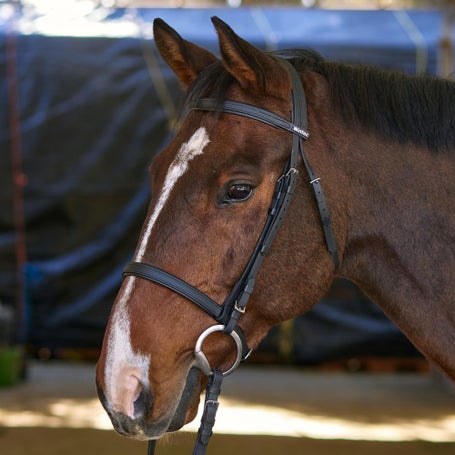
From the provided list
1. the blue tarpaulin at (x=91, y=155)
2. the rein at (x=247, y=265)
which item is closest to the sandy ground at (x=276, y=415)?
the blue tarpaulin at (x=91, y=155)

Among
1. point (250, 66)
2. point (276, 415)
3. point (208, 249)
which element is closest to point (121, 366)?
point (208, 249)

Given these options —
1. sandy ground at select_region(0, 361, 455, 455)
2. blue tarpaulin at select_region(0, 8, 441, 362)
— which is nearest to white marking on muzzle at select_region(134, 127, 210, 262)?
sandy ground at select_region(0, 361, 455, 455)

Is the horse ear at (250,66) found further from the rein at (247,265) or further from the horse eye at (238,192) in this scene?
the horse eye at (238,192)

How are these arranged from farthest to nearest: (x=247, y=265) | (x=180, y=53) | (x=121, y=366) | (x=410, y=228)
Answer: (x=180, y=53) → (x=410, y=228) → (x=247, y=265) → (x=121, y=366)

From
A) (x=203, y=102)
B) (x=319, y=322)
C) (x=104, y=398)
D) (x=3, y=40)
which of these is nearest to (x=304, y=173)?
(x=203, y=102)

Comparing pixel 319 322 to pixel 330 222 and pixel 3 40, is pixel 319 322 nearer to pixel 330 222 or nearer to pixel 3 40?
pixel 3 40

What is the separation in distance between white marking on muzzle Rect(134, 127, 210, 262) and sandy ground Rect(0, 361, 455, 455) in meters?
1.64

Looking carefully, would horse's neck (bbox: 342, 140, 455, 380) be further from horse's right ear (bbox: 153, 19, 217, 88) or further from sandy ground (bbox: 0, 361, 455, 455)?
sandy ground (bbox: 0, 361, 455, 455)

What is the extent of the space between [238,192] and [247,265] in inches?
6.6

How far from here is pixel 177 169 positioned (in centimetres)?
169

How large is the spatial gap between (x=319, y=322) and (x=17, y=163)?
2.94m

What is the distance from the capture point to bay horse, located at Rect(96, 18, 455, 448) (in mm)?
1606

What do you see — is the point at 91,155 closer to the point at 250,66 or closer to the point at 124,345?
the point at 250,66

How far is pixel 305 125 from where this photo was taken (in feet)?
5.74
